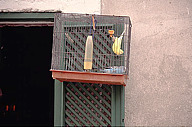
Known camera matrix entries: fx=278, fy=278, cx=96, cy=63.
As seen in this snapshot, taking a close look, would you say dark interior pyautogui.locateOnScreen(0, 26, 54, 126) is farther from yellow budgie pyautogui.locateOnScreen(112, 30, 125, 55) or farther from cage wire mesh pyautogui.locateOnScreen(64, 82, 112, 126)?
yellow budgie pyautogui.locateOnScreen(112, 30, 125, 55)

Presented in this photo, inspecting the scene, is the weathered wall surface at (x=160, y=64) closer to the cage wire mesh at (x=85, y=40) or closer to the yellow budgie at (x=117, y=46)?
the cage wire mesh at (x=85, y=40)

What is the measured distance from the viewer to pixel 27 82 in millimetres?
7473

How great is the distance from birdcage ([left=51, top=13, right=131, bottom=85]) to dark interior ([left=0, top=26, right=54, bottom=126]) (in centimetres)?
257

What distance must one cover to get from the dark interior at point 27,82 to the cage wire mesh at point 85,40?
257 centimetres

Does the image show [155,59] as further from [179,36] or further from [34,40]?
[34,40]

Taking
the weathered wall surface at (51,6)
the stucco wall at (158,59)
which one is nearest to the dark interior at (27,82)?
the weathered wall surface at (51,6)

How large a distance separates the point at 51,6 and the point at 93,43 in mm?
920

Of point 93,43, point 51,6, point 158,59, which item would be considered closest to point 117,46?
point 93,43

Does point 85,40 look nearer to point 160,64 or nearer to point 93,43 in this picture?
point 93,43

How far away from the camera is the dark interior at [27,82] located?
6426 millimetres

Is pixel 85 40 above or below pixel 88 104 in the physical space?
above

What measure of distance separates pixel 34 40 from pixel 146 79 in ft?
11.6

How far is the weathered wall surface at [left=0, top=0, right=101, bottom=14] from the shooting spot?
3.83m

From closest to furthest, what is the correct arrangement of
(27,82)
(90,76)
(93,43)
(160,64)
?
1. (90,76)
2. (93,43)
3. (160,64)
4. (27,82)
